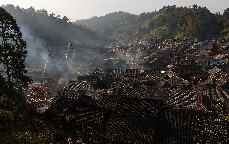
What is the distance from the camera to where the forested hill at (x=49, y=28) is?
129875 mm

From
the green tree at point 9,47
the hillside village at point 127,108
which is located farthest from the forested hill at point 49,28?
the green tree at point 9,47

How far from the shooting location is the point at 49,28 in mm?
146250

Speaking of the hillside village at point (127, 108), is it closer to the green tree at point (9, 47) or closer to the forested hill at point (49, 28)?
the green tree at point (9, 47)

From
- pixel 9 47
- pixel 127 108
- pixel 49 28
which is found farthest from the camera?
pixel 49 28

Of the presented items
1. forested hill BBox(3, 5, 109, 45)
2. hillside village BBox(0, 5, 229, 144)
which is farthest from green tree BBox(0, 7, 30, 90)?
forested hill BBox(3, 5, 109, 45)

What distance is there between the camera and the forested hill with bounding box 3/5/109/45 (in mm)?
129875

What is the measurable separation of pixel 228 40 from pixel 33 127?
8673 cm

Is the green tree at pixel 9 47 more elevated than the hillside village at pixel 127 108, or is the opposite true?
the green tree at pixel 9 47

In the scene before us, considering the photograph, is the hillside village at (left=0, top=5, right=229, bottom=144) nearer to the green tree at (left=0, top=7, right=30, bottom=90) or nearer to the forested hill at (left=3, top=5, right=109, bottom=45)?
the green tree at (left=0, top=7, right=30, bottom=90)

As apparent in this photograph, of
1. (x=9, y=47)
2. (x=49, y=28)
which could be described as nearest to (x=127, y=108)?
(x=9, y=47)

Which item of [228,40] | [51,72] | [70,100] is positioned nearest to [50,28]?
[51,72]

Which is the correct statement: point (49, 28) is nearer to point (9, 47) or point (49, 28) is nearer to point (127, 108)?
point (9, 47)

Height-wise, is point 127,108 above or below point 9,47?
below

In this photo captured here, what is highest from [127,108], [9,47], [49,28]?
[49,28]
